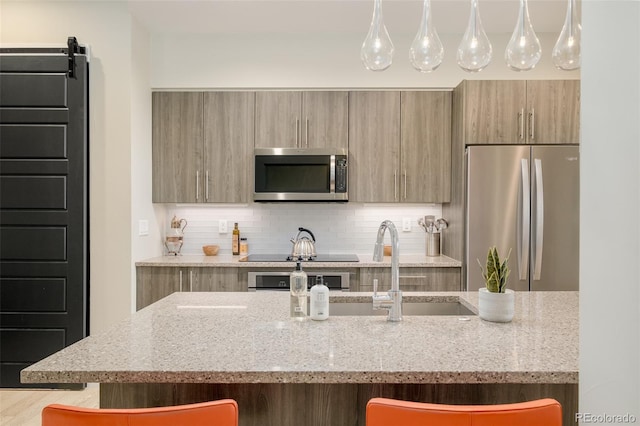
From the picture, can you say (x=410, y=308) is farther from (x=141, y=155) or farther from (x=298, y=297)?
(x=141, y=155)

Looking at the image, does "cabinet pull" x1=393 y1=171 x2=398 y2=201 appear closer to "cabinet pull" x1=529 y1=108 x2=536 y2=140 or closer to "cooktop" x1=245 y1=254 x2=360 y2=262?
"cooktop" x1=245 y1=254 x2=360 y2=262

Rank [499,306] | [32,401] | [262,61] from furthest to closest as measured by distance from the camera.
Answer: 1. [262,61]
2. [32,401]
3. [499,306]

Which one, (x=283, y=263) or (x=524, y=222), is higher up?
(x=524, y=222)

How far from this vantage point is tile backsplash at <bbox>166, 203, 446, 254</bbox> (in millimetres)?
3891

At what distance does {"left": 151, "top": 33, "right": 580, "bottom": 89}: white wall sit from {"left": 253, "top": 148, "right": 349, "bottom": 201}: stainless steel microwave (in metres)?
0.60

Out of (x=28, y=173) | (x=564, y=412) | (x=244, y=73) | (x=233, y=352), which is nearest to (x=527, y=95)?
(x=244, y=73)

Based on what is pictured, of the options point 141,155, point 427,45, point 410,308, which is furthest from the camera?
point 141,155

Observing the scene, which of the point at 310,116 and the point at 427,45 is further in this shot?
the point at 310,116

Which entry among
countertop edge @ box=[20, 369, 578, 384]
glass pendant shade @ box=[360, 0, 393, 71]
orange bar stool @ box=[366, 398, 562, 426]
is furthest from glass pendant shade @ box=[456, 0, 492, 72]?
orange bar stool @ box=[366, 398, 562, 426]

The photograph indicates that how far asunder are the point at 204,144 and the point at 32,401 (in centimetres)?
223

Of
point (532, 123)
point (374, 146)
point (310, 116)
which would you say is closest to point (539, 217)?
point (532, 123)

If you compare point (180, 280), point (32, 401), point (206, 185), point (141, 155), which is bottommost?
point (32, 401)

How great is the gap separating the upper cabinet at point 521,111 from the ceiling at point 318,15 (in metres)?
0.54

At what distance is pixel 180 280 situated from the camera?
329cm
